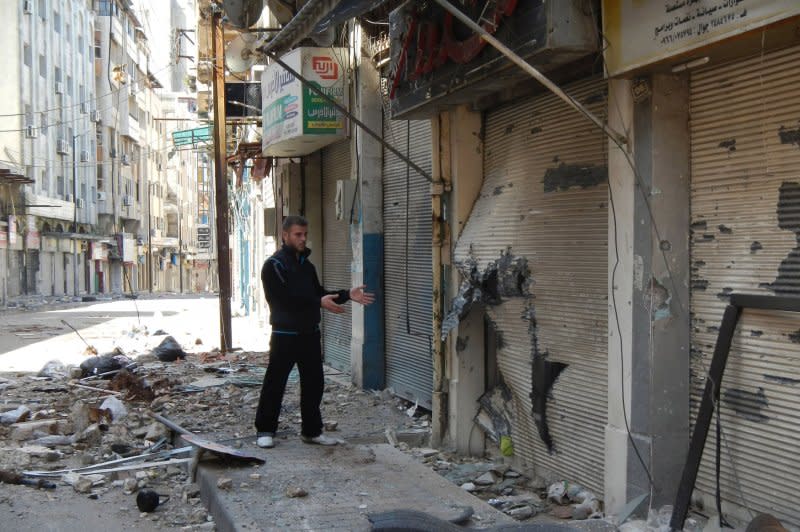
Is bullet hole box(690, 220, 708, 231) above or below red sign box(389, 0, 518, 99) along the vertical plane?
below

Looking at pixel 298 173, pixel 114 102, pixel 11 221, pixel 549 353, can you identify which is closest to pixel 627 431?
pixel 549 353

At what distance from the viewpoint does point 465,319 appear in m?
7.18

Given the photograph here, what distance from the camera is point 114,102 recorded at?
2327 inches

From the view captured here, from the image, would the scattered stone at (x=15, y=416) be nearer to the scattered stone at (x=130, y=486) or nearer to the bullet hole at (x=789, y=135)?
the scattered stone at (x=130, y=486)

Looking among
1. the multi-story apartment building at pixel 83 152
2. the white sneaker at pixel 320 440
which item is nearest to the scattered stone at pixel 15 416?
the white sneaker at pixel 320 440

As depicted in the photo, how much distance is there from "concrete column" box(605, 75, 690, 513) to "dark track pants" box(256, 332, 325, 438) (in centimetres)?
293

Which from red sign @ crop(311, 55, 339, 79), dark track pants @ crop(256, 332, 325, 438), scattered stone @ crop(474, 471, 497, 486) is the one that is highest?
red sign @ crop(311, 55, 339, 79)

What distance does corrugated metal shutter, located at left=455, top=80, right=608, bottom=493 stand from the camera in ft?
18.1

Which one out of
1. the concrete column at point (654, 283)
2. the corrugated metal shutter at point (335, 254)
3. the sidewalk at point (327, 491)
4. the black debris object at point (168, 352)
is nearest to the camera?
the concrete column at point (654, 283)

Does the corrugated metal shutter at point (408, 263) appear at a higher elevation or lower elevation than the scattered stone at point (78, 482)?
higher

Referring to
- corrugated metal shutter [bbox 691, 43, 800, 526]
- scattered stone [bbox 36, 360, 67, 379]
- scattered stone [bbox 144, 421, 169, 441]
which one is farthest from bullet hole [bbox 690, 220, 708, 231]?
scattered stone [bbox 36, 360, 67, 379]

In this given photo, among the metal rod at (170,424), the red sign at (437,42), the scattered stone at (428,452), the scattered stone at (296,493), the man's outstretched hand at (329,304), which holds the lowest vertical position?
the scattered stone at (428,452)

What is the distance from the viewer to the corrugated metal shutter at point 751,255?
13.2 feet

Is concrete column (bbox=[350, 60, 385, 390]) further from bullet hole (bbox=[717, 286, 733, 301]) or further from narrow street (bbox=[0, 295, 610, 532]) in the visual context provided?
bullet hole (bbox=[717, 286, 733, 301])
